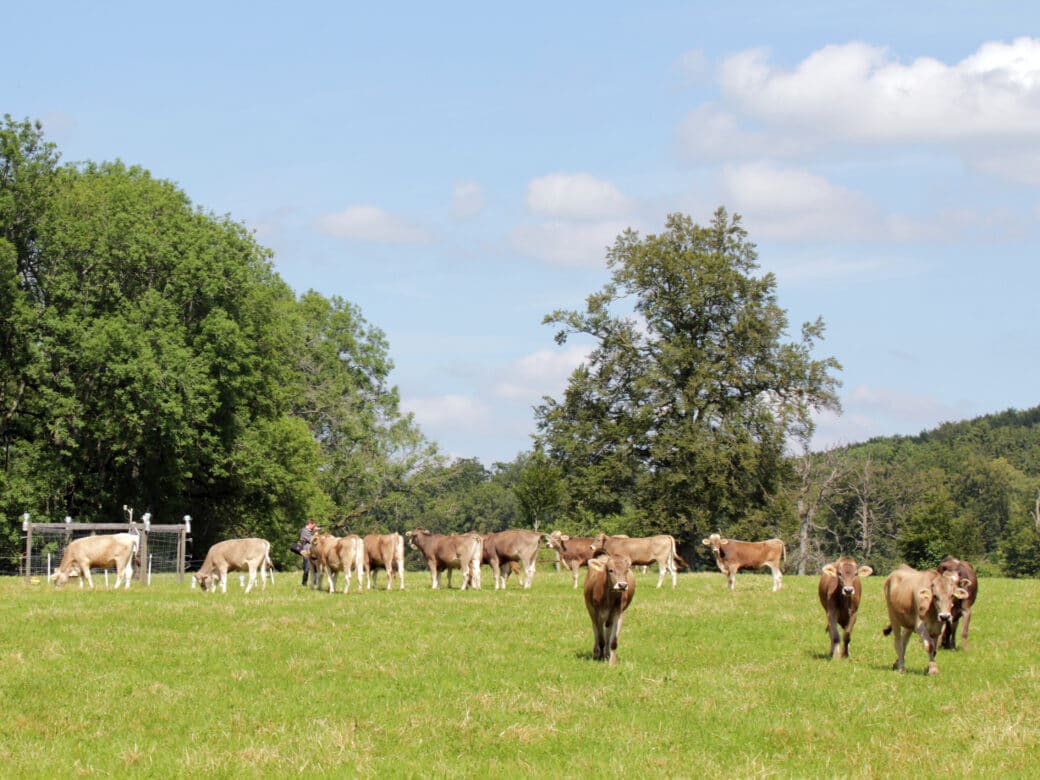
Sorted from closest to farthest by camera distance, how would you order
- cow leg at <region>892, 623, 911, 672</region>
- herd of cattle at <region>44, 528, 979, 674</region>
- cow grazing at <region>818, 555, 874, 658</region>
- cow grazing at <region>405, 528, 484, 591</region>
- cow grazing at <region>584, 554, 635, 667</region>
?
cow leg at <region>892, 623, 911, 672</region> → cow grazing at <region>584, 554, 635, 667</region> → cow grazing at <region>818, 555, 874, 658</region> → herd of cattle at <region>44, 528, 979, 674</region> → cow grazing at <region>405, 528, 484, 591</region>

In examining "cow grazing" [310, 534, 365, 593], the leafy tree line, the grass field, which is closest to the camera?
the grass field

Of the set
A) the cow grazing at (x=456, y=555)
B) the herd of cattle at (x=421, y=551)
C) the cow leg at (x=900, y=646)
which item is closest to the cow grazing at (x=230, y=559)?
the herd of cattle at (x=421, y=551)

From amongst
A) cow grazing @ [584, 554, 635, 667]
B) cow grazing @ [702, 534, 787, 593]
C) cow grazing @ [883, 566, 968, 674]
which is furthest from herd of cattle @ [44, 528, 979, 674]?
cow grazing @ [883, 566, 968, 674]

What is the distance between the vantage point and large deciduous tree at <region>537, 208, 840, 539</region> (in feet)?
177

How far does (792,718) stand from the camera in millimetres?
13234

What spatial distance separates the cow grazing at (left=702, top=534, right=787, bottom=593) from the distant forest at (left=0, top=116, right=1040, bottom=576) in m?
19.6

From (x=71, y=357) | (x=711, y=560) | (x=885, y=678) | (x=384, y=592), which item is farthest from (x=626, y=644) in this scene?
(x=711, y=560)

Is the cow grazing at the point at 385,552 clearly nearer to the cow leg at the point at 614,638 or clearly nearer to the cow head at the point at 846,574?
the cow leg at the point at 614,638

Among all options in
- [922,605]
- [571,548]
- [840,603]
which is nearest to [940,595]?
[922,605]

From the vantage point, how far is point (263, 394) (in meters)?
53.1

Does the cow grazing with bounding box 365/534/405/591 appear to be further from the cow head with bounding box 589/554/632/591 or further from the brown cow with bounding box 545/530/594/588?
the cow head with bounding box 589/554/632/591

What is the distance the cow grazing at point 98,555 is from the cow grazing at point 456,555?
7616 mm

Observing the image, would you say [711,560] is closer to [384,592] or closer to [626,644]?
[384,592]

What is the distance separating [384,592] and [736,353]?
29.8m
